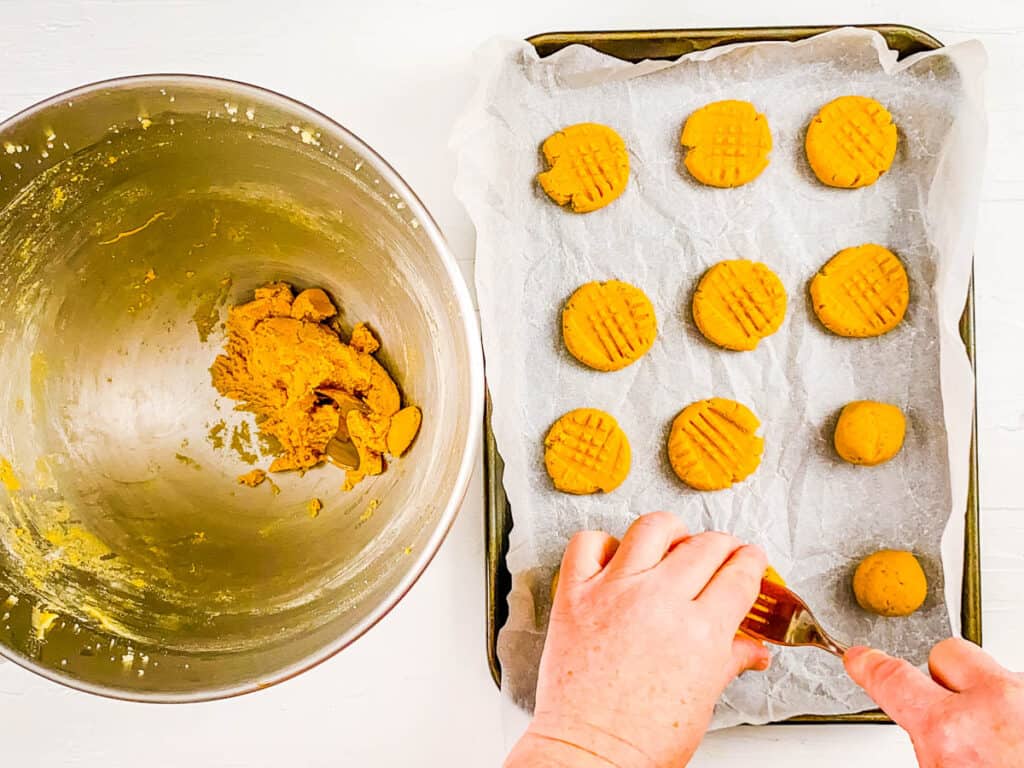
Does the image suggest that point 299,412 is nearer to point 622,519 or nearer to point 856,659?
point 622,519

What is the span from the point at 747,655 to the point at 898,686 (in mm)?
159

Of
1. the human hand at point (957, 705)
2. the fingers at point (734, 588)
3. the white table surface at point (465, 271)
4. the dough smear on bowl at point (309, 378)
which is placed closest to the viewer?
the human hand at point (957, 705)

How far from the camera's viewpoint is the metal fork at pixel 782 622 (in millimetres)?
916

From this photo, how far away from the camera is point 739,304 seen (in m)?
1.07

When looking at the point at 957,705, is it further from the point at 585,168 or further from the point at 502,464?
the point at 585,168

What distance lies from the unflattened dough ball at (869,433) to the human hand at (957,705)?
0.27m

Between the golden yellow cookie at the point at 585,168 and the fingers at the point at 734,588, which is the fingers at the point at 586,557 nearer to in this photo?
the fingers at the point at 734,588

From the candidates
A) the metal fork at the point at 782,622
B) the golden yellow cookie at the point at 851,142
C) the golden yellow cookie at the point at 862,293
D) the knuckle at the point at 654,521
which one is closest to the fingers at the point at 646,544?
the knuckle at the point at 654,521

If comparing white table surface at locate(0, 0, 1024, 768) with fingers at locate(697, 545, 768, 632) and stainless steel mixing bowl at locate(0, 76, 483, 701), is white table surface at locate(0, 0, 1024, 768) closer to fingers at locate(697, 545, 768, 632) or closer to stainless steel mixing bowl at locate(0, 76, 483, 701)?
stainless steel mixing bowl at locate(0, 76, 483, 701)

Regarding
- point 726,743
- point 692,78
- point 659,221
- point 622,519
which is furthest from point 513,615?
point 692,78

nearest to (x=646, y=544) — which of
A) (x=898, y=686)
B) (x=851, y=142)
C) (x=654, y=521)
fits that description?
(x=654, y=521)

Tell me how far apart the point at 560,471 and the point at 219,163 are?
0.52m

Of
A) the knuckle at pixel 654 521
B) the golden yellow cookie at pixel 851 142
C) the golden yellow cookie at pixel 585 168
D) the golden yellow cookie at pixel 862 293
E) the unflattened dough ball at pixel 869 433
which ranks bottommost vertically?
the knuckle at pixel 654 521

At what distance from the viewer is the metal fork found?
3.01 feet
